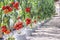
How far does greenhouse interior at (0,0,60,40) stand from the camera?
374 cm

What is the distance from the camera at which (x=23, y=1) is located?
528 centimetres

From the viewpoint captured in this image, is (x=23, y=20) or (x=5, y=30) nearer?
(x=5, y=30)

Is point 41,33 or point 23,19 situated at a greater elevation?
point 23,19

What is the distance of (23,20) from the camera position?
14.9ft

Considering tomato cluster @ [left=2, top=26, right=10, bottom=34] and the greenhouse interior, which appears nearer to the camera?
tomato cluster @ [left=2, top=26, right=10, bottom=34]

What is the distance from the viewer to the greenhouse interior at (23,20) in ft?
12.3

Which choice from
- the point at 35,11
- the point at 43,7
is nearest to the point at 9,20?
the point at 35,11

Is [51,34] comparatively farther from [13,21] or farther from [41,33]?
[13,21]

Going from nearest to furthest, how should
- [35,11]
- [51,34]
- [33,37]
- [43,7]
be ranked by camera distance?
[33,37]
[51,34]
[35,11]
[43,7]

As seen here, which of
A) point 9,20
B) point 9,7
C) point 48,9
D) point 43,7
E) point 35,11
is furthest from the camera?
point 48,9

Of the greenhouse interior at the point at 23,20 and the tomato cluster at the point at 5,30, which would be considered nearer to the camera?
the tomato cluster at the point at 5,30

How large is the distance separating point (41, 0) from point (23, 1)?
212 cm

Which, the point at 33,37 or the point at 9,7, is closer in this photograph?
the point at 9,7

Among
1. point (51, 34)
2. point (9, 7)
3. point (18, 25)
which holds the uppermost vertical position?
point (9, 7)
